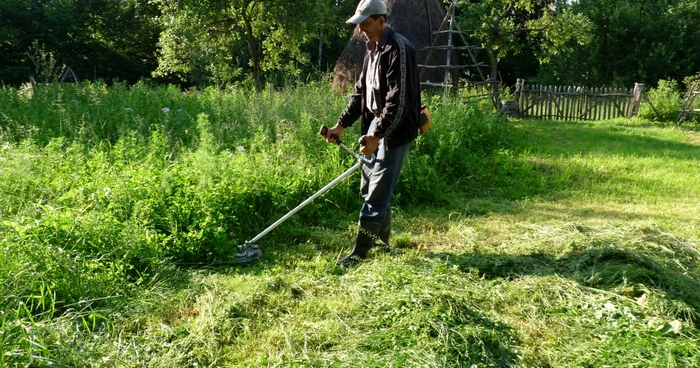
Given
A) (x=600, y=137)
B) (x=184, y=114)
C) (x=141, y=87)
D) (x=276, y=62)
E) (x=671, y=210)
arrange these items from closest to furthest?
(x=671, y=210) → (x=184, y=114) → (x=141, y=87) → (x=600, y=137) → (x=276, y=62)

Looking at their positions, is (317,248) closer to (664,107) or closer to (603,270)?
(603,270)

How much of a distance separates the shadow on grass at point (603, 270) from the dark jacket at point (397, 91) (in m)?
1.09

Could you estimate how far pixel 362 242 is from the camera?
4.17 m

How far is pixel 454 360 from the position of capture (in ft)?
8.82

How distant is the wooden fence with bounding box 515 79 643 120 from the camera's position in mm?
15430

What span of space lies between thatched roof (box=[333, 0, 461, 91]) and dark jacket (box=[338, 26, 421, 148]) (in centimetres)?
986

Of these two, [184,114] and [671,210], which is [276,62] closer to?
[184,114]

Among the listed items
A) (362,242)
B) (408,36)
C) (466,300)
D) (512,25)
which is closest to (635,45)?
(512,25)

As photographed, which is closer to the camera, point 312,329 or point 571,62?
point 312,329

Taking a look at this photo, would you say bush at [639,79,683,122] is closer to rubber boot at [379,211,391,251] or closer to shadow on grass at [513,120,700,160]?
shadow on grass at [513,120,700,160]

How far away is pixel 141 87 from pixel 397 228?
21.1 ft

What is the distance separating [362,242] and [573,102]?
1349 cm

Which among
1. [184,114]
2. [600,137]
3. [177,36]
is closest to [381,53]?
[184,114]

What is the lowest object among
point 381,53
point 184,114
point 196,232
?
point 196,232
